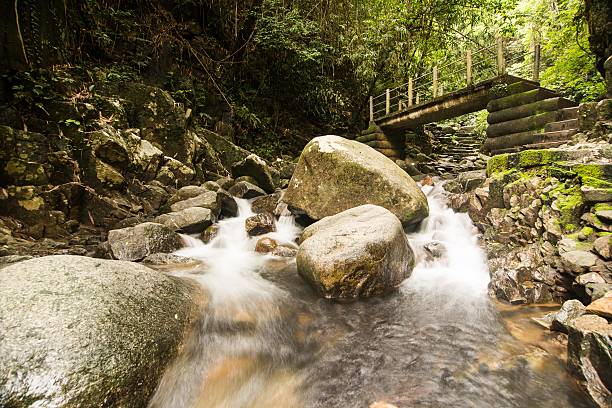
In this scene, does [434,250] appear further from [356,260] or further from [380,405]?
[380,405]

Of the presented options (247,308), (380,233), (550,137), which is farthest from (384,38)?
(247,308)

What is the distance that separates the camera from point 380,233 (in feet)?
12.3

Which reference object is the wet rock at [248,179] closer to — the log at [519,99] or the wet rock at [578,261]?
the log at [519,99]

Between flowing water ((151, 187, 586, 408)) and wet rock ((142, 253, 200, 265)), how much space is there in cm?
44

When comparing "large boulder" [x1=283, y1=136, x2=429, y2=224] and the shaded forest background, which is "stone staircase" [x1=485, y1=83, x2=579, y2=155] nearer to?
the shaded forest background

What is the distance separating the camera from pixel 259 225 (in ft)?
20.7

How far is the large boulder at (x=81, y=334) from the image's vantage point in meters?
1.66

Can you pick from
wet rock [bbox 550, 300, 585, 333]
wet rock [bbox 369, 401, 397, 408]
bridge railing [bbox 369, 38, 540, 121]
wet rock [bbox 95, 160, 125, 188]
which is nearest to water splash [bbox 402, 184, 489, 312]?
wet rock [bbox 550, 300, 585, 333]

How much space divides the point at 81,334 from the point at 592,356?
3.33 m

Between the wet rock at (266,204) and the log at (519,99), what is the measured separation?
6479mm

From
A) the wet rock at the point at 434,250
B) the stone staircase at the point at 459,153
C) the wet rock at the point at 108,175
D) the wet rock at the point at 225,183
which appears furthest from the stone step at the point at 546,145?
the wet rock at the point at 108,175

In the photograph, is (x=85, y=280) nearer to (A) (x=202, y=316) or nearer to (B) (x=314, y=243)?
(A) (x=202, y=316)

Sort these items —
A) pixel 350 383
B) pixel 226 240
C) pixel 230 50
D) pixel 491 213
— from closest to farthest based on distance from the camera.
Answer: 1. pixel 350 383
2. pixel 491 213
3. pixel 226 240
4. pixel 230 50

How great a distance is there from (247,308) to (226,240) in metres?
2.84
